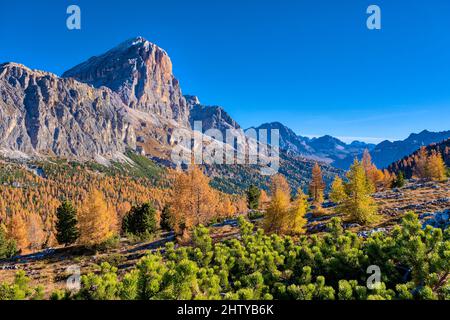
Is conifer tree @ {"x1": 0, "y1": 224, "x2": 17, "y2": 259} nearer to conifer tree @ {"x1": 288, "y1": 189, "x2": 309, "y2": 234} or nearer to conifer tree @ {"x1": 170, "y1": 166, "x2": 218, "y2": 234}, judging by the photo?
conifer tree @ {"x1": 170, "y1": 166, "x2": 218, "y2": 234}

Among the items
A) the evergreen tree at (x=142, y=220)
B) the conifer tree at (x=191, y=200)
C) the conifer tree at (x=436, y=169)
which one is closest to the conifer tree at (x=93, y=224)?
the evergreen tree at (x=142, y=220)

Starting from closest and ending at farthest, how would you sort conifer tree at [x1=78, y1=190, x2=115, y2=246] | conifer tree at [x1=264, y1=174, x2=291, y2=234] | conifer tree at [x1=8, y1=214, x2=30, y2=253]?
conifer tree at [x1=264, y1=174, x2=291, y2=234]
conifer tree at [x1=78, y1=190, x2=115, y2=246]
conifer tree at [x1=8, y1=214, x2=30, y2=253]

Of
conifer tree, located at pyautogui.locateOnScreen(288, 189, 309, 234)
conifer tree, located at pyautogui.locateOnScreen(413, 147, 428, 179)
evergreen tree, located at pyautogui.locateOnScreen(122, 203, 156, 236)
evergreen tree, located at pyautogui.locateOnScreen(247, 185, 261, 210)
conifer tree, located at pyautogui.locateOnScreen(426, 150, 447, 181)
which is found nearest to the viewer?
conifer tree, located at pyautogui.locateOnScreen(288, 189, 309, 234)

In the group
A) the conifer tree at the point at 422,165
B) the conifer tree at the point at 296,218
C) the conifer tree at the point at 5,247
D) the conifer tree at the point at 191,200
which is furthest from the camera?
Result: the conifer tree at the point at 422,165

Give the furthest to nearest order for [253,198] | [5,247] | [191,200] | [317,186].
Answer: [253,198]
[317,186]
[5,247]
[191,200]

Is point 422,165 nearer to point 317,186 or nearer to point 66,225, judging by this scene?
point 317,186

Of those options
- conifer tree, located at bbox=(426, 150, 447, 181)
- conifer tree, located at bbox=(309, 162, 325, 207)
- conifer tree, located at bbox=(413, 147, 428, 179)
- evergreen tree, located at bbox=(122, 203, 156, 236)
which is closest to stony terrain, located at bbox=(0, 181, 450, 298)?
evergreen tree, located at bbox=(122, 203, 156, 236)

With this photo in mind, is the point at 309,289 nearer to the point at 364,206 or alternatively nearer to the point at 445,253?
the point at 445,253

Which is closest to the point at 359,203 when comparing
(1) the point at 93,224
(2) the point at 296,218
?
(2) the point at 296,218

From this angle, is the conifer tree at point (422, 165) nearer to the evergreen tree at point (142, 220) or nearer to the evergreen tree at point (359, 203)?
the evergreen tree at point (359, 203)

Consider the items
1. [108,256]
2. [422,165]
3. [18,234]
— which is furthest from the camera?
[422,165]

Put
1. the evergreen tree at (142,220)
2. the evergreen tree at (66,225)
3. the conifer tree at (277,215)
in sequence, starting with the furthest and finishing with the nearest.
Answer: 1. the evergreen tree at (66,225)
2. the evergreen tree at (142,220)
3. the conifer tree at (277,215)

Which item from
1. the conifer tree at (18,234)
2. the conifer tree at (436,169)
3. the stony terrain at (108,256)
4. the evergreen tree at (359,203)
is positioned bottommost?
the conifer tree at (18,234)
